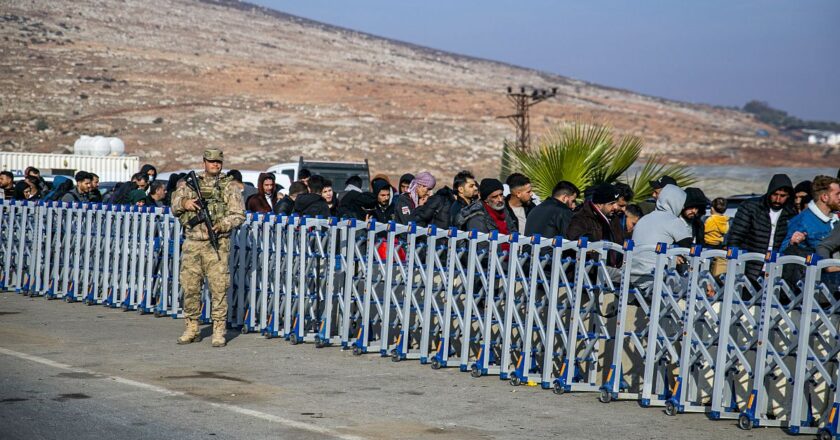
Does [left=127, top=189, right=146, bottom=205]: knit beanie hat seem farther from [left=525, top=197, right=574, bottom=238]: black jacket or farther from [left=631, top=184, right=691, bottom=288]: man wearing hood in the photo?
[left=631, top=184, right=691, bottom=288]: man wearing hood

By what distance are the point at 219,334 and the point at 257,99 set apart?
82.1 m

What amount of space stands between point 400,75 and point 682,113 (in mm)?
35468

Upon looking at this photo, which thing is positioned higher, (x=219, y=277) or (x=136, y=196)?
(x=136, y=196)

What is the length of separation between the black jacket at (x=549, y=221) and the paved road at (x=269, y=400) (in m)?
1.41

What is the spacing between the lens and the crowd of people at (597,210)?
984 centimetres

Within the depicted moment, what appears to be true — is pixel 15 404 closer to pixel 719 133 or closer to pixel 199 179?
pixel 199 179

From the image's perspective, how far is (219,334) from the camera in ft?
38.1

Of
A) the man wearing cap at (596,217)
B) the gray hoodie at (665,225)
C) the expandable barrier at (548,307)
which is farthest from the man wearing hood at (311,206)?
the gray hoodie at (665,225)

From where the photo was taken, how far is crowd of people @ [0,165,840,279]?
984 centimetres

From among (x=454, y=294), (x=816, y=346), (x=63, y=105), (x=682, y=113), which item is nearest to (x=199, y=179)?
(x=454, y=294)

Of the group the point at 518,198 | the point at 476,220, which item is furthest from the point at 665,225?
the point at 518,198

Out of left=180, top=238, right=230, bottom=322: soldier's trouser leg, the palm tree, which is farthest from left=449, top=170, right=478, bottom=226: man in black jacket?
the palm tree

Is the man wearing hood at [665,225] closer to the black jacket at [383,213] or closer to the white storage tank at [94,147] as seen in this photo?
the black jacket at [383,213]

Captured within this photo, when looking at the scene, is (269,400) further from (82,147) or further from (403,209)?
(82,147)
